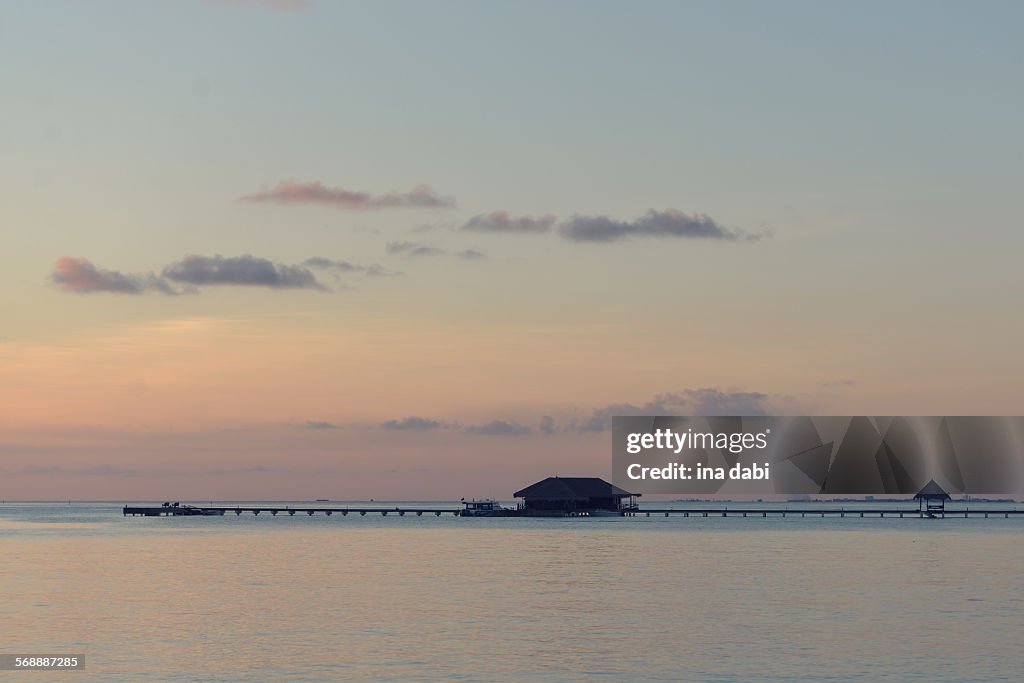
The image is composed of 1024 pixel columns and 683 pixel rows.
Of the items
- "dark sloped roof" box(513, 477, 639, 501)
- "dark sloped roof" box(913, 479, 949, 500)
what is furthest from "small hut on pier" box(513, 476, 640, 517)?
"dark sloped roof" box(913, 479, 949, 500)

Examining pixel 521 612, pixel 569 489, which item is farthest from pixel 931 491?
pixel 521 612

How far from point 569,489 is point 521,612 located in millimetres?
108620

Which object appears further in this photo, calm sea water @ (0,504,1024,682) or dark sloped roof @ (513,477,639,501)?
dark sloped roof @ (513,477,639,501)

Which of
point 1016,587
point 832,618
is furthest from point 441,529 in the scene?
point 832,618

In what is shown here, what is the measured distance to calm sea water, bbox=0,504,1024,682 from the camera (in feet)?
152

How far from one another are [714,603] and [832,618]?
854 cm

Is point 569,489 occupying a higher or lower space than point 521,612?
higher

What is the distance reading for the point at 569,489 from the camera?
6742 inches

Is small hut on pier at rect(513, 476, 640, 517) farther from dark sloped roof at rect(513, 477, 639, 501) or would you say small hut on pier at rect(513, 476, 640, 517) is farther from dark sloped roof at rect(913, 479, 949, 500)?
dark sloped roof at rect(913, 479, 949, 500)

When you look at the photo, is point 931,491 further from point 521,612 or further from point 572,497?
point 521,612

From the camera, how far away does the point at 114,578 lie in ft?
278

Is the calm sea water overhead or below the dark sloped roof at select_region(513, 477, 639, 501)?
below

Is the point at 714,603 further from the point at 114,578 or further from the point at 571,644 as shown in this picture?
the point at 114,578

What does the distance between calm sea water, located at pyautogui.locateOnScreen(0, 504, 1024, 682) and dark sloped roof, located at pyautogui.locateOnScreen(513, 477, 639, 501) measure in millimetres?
47712
